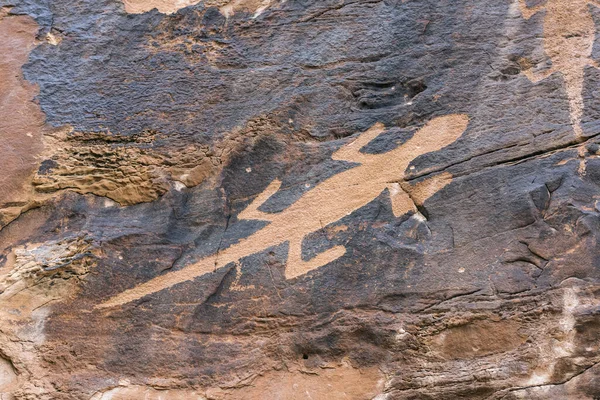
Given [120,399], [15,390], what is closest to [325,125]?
[120,399]

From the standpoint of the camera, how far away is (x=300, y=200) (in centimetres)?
285

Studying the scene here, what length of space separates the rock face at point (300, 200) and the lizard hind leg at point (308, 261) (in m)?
0.01

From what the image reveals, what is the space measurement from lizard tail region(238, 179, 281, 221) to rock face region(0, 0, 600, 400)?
0.05 ft

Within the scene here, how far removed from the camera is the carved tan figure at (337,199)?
2756mm

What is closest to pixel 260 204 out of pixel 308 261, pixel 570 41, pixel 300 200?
pixel 300 200

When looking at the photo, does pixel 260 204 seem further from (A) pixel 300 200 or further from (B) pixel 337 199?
(B) pixel 337 199

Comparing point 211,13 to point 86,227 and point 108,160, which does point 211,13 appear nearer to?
point 108,160

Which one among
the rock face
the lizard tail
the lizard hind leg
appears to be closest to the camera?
the rock face

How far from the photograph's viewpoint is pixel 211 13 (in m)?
3.19

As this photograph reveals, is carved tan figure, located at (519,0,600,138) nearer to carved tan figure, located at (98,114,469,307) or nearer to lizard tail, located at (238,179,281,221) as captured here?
carved tan figure, located at (98,114,469,307)

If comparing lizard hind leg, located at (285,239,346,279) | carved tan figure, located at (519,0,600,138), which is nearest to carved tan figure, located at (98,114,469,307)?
lizard hind leg, located at (285,239,346,279)

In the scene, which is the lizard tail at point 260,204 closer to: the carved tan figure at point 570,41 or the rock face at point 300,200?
the rock face at point 300,200

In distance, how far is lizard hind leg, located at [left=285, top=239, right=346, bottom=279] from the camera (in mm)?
2745

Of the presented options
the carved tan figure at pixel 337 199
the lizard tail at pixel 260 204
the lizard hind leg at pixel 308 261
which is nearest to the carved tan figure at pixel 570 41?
the carved tan figure at pixel 337 199
